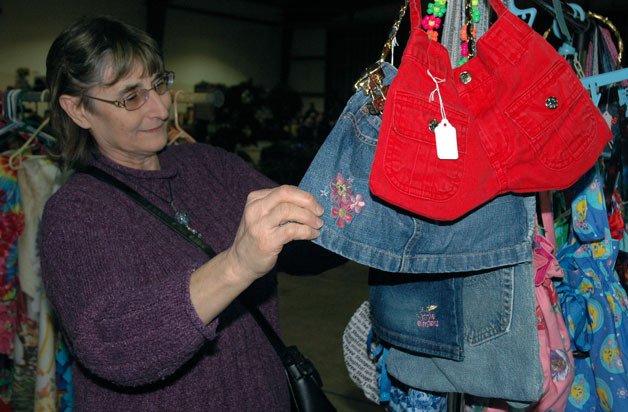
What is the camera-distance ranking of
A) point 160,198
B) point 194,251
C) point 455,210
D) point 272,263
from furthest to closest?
1. point 160,198
2. point 194,251
3. point 272,263
4. point 455,210

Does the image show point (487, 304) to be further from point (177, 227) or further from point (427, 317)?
point (177, 227)

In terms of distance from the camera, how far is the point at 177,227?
1339mm

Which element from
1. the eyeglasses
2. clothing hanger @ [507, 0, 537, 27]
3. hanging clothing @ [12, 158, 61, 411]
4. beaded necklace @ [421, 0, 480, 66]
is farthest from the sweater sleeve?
hanging clothing @ [12, 158, 61, 411]

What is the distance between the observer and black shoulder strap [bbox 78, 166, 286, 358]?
134cm

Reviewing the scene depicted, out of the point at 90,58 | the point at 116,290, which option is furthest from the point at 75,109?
the point at 116,290

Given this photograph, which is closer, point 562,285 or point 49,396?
point 562,285

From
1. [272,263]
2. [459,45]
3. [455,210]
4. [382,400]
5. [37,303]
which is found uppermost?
[459,45]

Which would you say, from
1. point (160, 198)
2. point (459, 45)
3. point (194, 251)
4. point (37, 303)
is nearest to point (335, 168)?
point (459, 45)

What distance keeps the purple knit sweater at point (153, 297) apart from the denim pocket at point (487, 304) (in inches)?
18.0

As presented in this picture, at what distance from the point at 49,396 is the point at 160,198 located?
1.21 metres

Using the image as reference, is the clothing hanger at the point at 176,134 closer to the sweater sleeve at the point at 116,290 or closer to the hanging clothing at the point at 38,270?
the hanging clothing at the point at 38,270

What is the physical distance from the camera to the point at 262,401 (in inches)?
54.8

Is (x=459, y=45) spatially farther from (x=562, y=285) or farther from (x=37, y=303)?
(x=37, y=303)

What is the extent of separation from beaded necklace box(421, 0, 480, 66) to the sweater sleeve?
1.96ft
